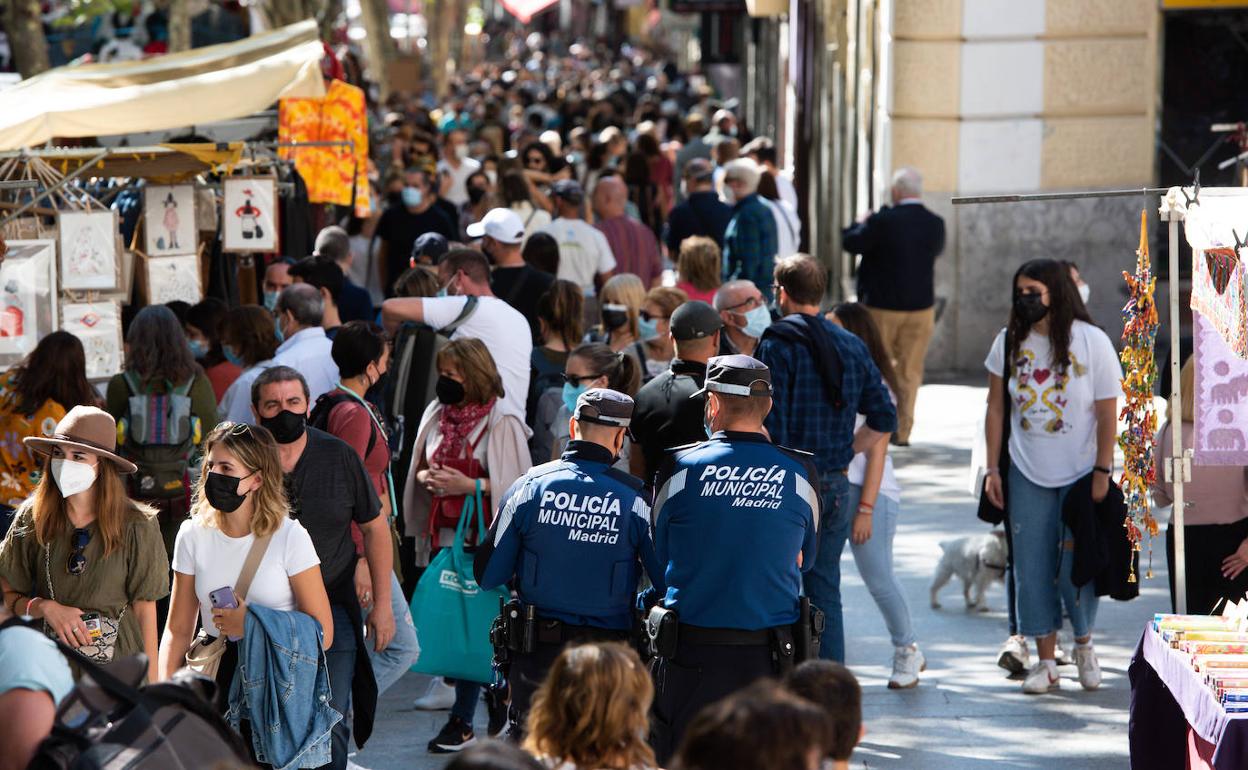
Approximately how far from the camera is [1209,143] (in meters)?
15.9

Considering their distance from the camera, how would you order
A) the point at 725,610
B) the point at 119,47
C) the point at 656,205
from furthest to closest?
the point at 119,47 → the point at 656,205 → the point at 725,610

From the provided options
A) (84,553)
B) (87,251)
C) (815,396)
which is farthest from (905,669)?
(87,251)

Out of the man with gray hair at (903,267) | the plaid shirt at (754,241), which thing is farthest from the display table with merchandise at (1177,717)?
the plaid shirt at (754,241)

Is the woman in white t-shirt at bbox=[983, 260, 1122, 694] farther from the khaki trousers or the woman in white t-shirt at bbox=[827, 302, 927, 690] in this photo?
the khaki trousers

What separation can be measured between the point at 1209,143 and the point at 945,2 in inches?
110

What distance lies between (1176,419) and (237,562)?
11.1 ft

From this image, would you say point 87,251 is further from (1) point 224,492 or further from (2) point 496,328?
(1) point 224,492

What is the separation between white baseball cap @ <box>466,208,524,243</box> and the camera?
33.2ft

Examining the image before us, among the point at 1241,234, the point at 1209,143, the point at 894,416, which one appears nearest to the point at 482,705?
the point at 894,416

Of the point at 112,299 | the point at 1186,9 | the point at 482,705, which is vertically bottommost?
the point at 482,705

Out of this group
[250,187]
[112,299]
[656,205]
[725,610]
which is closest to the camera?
[725,610]

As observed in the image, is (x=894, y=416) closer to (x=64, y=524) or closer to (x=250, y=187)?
(x=64, y=524)

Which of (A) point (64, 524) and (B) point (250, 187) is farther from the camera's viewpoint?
(B) point (250, 187)

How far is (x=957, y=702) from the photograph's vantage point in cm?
784
